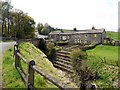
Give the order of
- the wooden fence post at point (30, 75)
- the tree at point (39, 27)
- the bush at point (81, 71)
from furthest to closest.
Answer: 1. the tree at point (39, 27)
2. the bush at point (81, 71)
3. the wooden fence post at point (30, 75)

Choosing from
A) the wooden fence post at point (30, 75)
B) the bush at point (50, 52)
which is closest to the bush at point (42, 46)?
the bush at point (50, 52)

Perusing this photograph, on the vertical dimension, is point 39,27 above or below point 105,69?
above

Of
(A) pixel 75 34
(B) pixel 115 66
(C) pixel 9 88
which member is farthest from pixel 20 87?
(A) pixel 75 34

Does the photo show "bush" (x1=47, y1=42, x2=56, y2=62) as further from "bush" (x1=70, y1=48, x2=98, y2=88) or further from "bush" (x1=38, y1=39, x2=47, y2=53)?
"bush" (x1=70, y1=48, x2=98, y2=88)

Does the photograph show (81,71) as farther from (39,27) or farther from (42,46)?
(39,27)

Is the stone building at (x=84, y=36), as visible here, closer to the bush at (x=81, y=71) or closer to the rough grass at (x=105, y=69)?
the rough grass at (x=105, y=69)

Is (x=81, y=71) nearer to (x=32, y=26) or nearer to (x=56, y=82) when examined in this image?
(x=56, y=82)

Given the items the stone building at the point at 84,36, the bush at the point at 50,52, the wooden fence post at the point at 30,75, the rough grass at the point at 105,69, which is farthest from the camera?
the stone building at the point at 84,36

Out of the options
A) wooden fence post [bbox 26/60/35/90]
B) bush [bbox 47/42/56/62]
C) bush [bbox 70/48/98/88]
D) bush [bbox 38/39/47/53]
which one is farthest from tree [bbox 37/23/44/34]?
wooden fence post [bbox 26/60/35/90]

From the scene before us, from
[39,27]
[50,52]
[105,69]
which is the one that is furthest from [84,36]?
[39,27]

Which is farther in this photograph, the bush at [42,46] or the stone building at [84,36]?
the stone building at [84,36]

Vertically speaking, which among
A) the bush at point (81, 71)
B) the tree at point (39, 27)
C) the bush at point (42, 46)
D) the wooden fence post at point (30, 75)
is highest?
the tree at point (39, 27)

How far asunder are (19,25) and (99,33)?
2329cm

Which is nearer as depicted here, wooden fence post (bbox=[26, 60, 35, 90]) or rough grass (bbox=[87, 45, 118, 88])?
wooden fence post (bbox=[26, 60, 35, 90])
